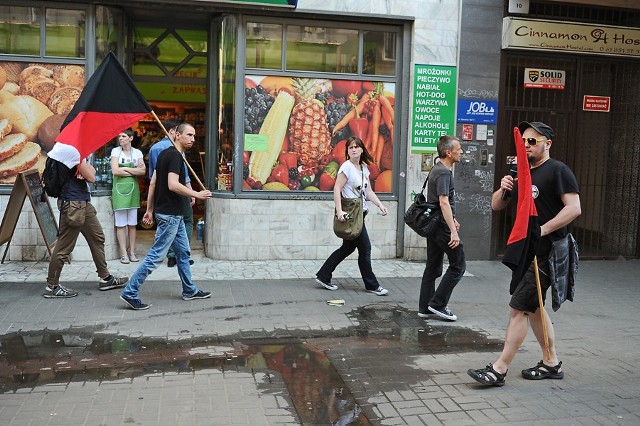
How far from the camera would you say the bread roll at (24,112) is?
9.53 m

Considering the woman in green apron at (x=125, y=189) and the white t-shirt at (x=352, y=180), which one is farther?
the woman in green apron at (x=125, y=189)

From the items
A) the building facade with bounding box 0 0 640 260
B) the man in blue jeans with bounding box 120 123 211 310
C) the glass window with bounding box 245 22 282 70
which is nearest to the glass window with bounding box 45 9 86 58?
the building facade with bounding box 0 0 640 260

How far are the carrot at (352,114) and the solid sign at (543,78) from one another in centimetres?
252

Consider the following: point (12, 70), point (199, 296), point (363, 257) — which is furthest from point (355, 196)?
point (12, 70)

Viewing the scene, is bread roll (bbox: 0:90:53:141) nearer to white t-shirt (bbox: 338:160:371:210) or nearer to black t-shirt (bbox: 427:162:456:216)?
white t-shirt (bbox: 338:160:371:210)

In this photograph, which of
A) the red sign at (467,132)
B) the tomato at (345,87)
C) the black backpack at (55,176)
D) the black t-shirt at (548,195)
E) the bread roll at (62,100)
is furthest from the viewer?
the red sign at (467,132)

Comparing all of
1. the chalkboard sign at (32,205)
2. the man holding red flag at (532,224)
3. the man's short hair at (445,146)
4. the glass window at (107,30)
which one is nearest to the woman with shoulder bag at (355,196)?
the man's short hair at (445,146)

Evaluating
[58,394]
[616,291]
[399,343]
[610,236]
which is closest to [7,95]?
[58,394]

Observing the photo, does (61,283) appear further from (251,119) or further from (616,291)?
(616,291)

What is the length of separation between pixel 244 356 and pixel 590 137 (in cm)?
764

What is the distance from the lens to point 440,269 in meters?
7.39

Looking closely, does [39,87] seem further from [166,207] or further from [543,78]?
[543,78]

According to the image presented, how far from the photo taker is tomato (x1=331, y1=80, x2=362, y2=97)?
10.4 m

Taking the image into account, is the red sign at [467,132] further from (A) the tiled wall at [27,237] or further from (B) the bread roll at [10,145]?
(B) the bread roll at [10,145]
